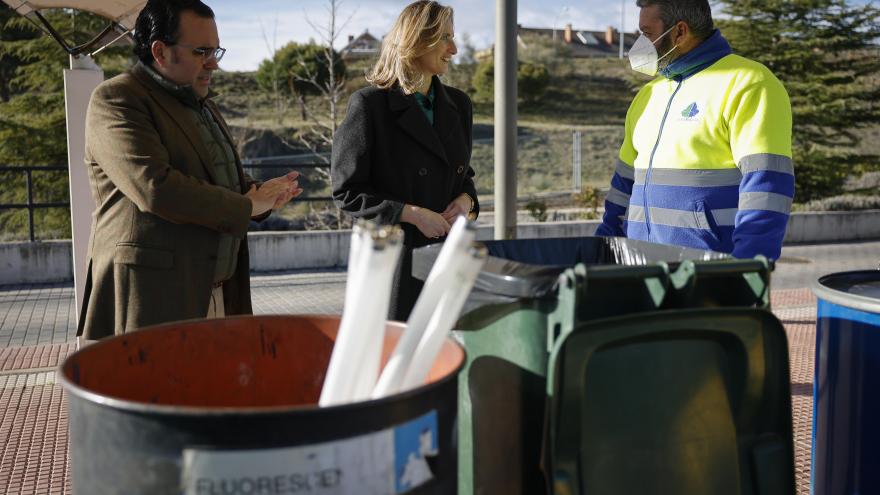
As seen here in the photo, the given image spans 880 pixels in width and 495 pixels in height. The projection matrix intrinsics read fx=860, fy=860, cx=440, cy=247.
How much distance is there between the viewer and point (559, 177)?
27.8 metres

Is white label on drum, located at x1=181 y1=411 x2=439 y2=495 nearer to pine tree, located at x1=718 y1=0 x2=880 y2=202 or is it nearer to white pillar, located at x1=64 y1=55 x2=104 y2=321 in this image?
white pillar, located at x1=64 y1=55 x2=104 y2=321

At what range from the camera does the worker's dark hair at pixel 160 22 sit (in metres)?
2.83

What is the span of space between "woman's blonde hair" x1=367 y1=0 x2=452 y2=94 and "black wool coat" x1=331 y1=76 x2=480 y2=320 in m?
0.05

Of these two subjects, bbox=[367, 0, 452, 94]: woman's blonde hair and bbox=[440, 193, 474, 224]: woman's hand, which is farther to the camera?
bbox=[440, 193, 474, 224]: woman's hand

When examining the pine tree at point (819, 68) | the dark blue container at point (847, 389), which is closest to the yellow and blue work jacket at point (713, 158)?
the dark blue container at point (847, 389)

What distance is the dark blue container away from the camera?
7.73ft

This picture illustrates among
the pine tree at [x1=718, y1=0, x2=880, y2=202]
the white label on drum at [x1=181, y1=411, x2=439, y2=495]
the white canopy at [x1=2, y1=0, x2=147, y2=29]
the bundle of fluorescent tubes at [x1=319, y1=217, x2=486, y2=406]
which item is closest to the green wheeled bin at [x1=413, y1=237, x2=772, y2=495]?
the bundle of fluorescent tubes at [x1=319, y1=217, x2=486, y2=406]

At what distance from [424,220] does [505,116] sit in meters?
1.70

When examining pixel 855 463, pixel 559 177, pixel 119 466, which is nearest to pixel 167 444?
pixel 119 466

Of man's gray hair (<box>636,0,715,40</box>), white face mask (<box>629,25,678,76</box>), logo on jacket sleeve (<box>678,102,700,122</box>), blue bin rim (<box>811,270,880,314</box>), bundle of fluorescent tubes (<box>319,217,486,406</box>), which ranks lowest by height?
blue bin rim (<box>811,270,880,314</box>)

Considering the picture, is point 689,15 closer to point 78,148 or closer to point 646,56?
point 646,56

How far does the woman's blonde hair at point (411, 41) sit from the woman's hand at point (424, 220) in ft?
1.54

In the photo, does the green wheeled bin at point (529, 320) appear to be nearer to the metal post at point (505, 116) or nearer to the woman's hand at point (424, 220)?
the woman's hand at point (424, 220)

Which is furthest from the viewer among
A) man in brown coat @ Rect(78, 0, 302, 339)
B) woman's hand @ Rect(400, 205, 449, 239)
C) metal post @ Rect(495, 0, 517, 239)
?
metal post @ Rect(495, 0, 517, 239)
